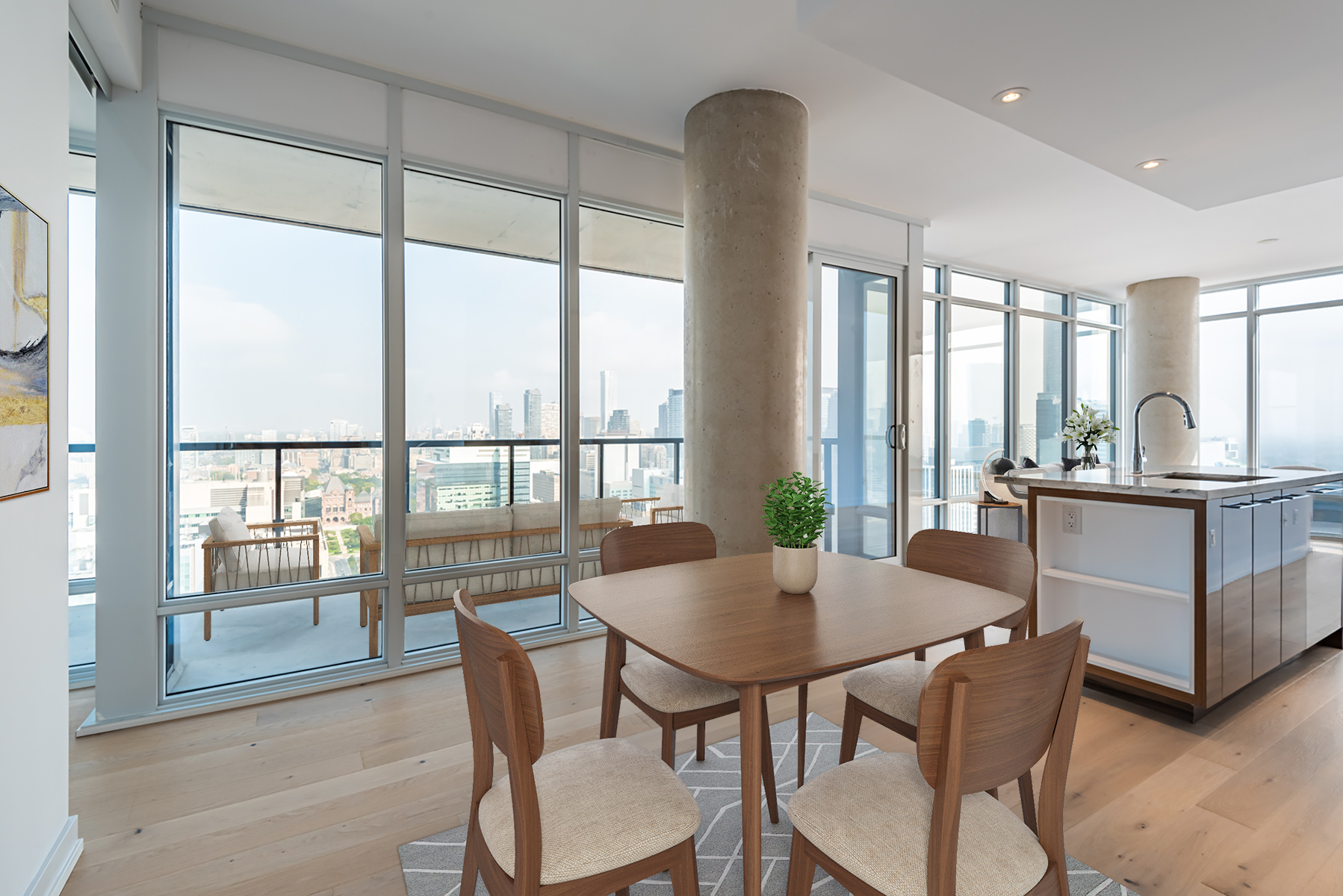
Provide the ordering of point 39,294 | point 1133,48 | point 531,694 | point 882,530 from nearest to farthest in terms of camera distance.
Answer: point 531,694, point 39,294, point 1133,48, point 882,530

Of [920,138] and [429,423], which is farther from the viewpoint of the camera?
[920,138]

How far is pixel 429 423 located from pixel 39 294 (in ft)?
5.52

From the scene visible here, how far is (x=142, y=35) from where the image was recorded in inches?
101

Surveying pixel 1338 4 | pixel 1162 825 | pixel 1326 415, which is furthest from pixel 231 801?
pixel 1326 415

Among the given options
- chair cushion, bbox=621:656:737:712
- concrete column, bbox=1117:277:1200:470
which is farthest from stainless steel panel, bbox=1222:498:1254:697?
concrete column, bbox=1117:277:1200:470

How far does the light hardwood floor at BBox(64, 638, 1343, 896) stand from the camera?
1.73m

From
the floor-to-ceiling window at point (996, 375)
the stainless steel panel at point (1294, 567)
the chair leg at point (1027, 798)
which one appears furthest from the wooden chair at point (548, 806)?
the floor-to-ceiling window at point (996, 375)

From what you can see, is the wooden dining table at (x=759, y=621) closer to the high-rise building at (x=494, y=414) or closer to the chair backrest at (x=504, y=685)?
the chair backrest at (x=504, y=685)

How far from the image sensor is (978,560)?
201cm

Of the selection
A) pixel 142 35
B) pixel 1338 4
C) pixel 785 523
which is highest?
pixel 142 35

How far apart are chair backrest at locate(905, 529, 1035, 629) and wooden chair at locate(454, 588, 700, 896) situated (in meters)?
1.03

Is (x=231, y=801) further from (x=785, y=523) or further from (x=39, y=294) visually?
(x=785, y=523)

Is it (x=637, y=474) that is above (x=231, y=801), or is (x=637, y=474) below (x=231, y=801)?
above

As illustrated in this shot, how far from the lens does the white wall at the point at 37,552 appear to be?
148cm
